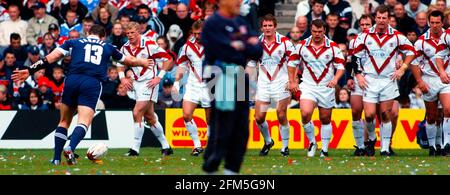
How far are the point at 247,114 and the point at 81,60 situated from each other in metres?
4.86

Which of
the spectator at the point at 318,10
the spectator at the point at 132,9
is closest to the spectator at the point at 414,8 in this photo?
the spectator at the point at 318,10

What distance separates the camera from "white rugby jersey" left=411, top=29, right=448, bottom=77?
63.1 feet

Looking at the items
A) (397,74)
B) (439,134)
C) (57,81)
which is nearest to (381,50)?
(397,74)

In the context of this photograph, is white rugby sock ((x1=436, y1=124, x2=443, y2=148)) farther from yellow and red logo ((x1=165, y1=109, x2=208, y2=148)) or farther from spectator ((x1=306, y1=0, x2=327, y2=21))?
spectator ((x1=306, y1=0, x2=327, y2=21))

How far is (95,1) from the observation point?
89.3 ft

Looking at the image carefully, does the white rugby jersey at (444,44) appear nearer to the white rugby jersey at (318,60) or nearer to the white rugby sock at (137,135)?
the white rugby jersey at (318,60)

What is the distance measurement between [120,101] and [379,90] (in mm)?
6955

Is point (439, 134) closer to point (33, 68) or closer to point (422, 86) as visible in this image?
point (422, 86)

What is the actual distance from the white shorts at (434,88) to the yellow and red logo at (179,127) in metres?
5.36

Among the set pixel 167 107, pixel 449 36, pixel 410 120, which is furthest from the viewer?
pixel 167 107

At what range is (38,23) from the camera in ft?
87.2

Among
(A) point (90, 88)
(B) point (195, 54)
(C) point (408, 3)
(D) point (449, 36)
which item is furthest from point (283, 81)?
(C) point (408, 3)

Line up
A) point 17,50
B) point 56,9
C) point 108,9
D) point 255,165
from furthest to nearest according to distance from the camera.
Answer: point 56,9
point 108,9
point 17,50
point 255,165
